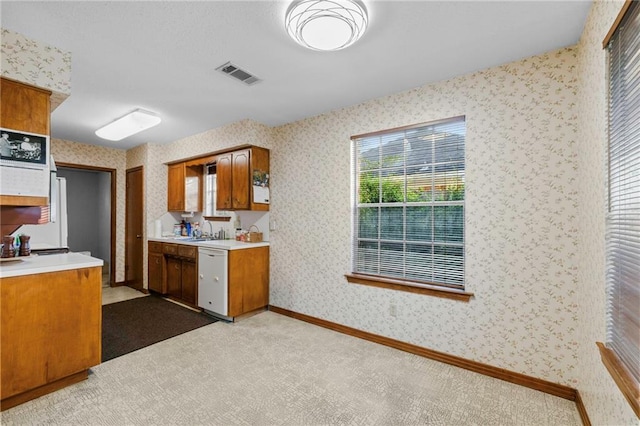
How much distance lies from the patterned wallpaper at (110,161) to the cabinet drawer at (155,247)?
993 millimetres

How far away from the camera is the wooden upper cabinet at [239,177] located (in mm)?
3912

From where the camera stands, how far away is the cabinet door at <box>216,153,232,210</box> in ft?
13.6

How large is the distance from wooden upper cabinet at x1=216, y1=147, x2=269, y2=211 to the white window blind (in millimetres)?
3388

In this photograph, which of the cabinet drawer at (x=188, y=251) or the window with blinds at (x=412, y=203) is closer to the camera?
the window with blinds at (x=412, y=203)

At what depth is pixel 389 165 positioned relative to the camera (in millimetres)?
3080

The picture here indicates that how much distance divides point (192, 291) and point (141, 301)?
3.37 ft

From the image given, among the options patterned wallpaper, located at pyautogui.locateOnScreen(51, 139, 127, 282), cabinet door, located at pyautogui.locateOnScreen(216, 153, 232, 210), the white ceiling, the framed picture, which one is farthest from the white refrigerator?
the framed picture

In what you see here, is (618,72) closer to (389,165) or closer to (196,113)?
(389,165)

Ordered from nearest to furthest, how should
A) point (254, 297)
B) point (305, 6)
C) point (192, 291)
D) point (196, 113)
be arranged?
point (305, 6)
point (196, 113)
point (254, 297)
point (192, 291)

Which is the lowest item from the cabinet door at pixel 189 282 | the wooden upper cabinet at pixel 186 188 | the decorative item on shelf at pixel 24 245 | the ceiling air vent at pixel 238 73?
the cabinet door at pixel 189 282

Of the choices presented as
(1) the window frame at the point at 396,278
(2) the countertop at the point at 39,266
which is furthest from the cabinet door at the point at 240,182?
(2) the countertop at the point at 39,266

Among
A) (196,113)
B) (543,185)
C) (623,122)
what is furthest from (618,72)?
(196,113)

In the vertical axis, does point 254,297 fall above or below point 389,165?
below

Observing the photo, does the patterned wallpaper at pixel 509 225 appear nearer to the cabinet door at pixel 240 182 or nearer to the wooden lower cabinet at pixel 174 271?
the cabinet door at pixel 240 182
